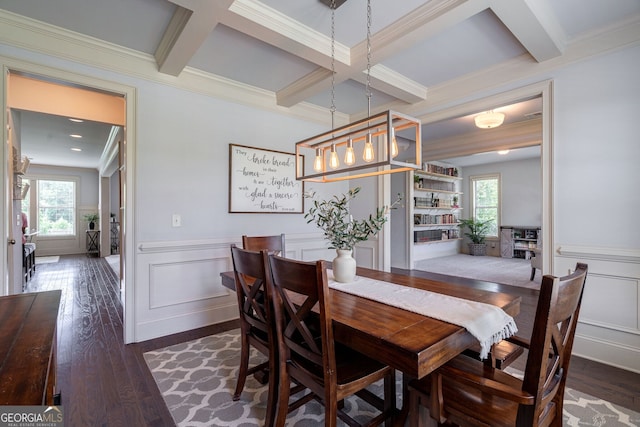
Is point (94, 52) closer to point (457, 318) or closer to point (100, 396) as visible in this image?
point (100, 396)

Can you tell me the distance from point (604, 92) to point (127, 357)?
4382mm

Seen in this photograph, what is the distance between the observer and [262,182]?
11.4 feet

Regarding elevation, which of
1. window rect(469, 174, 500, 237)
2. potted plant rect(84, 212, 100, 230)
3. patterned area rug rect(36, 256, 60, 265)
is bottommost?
patterned area rug rect(36, 256, 60, 265)

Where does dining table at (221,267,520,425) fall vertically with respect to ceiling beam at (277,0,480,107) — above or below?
below

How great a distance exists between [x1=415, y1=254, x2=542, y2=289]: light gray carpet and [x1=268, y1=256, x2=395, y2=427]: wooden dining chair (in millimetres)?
4657

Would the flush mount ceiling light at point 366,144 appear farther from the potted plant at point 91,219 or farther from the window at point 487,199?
the potted plant at point 91,219

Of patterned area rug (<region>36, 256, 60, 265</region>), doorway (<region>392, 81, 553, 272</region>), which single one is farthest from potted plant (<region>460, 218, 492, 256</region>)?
patterned area rug (<region>36, 256, 60, 265</region>)

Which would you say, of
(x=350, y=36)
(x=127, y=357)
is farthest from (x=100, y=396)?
(x=350, y=36)

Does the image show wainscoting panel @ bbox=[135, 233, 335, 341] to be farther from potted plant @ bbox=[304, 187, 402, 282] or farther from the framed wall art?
potted plant @ bbox=[304, 187, 402, 282]

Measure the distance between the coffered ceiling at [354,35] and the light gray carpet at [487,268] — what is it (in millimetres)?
3828

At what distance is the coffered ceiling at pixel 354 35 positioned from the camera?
1.99 metres

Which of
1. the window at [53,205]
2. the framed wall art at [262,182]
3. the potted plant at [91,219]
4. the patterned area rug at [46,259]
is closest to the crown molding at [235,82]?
the framed wall art at [262,182]

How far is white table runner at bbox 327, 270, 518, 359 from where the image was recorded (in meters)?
1.18

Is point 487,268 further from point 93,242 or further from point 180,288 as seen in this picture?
point 93,242
